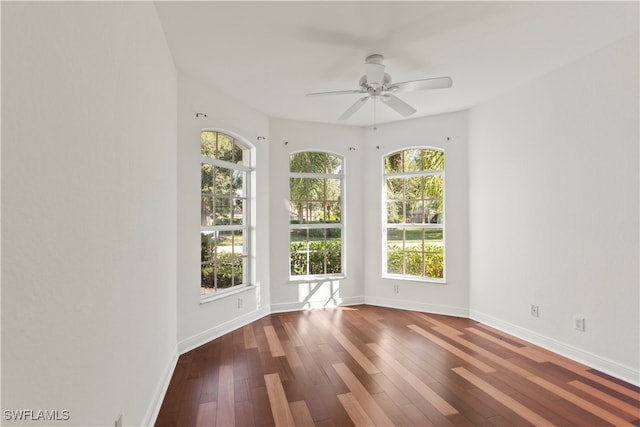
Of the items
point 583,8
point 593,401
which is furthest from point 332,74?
point 593,401

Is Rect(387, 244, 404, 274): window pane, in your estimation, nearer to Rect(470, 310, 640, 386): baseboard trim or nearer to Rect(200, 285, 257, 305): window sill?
Rect(470, 310, 640, 386): baseboard trim

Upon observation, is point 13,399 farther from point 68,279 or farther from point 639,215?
point 639,215

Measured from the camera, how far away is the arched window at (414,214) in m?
4.90

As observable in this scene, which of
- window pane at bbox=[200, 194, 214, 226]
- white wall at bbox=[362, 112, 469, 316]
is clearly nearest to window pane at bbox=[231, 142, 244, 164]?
window pane at bbox=[200, 194, 214, 226]

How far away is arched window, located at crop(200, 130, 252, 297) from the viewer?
12.6 ft

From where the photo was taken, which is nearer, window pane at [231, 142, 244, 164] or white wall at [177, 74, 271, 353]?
white wall at [177, 74, 271, 353]

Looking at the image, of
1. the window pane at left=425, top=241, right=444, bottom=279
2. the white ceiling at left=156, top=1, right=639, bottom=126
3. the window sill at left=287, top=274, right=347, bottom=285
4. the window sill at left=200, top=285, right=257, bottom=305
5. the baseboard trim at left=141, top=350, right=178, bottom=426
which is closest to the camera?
the baseboard trim at left=141, top=350, right=178, bottom=426

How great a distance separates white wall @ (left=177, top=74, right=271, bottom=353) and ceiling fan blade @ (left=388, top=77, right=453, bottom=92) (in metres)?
1.99

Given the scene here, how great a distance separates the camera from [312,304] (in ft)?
16.7

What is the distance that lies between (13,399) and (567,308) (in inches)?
157

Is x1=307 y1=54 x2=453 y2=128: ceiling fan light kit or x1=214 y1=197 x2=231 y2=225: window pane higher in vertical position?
x1=307 y1=54 x2=453 y2=128: ceiling fan light kit

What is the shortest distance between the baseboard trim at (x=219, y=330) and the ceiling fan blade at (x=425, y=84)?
10.2 feet

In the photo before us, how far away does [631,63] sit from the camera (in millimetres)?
2740

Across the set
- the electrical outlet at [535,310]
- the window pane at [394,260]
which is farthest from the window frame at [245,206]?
the electrical outlet at [535,310]
